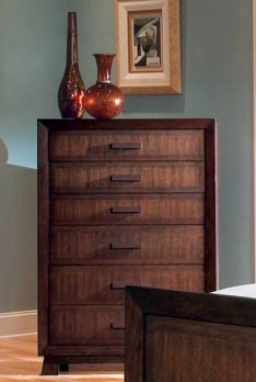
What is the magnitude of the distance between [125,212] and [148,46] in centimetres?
106

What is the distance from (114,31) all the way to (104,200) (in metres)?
1.17

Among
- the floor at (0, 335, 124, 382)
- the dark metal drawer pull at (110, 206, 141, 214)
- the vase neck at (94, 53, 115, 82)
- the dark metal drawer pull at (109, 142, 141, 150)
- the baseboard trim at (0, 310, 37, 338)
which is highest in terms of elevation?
the vase neck at (94, 53, 115, 82)

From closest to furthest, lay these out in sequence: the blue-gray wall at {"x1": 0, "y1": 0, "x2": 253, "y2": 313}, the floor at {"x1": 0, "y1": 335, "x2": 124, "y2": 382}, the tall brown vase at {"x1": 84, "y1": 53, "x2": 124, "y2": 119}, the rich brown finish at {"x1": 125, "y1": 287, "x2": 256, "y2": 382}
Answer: the rich brown finish at {"x1": 125, "y1": 287, "x2": 256, "y2": 382}
the floor at {"x1": 0, "y1": 335, "x2": 124, "y2": 382}
the tall brown vase at {"x1": 84, "y1": 53, "x2": 124, "y2": 119}
the blue-gray wall at {"x1": 0, "y1": 0, "x2": 253, "y2": 313}

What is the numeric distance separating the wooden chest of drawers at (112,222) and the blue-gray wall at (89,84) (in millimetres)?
541

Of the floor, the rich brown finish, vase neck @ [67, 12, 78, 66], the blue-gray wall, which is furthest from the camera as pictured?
the blue-gray wall

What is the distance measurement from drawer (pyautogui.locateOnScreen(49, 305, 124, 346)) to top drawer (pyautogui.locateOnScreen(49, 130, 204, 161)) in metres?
0.65

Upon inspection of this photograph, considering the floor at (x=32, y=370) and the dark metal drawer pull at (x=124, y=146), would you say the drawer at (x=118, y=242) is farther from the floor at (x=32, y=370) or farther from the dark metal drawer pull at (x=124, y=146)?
the floor at (x=32, y=370)

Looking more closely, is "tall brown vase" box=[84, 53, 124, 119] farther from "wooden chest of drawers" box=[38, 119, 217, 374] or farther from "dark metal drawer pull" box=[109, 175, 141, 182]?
"dark metal drawer pull" box=[109, 175, 141, 182]

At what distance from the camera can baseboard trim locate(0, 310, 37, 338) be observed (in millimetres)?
4176

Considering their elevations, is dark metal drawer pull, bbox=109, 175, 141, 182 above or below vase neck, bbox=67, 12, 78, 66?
below

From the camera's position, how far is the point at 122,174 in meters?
3.41

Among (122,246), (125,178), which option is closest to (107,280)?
(122,246)

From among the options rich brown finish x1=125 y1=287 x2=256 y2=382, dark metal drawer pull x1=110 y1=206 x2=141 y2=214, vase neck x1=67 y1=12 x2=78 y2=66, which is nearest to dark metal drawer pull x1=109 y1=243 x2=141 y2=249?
dark metal drawer pull x1=110 y1=206 x2=141 y2=214

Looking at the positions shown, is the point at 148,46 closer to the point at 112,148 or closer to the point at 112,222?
the point at 112,148
